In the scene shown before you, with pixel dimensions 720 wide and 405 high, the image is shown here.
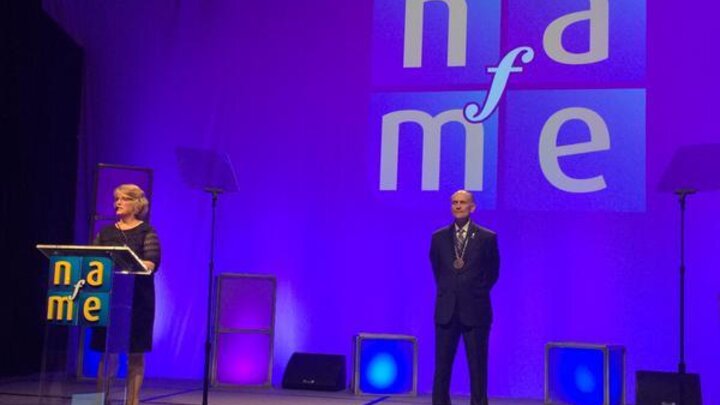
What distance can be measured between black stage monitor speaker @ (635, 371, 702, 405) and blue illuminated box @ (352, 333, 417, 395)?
1.68m

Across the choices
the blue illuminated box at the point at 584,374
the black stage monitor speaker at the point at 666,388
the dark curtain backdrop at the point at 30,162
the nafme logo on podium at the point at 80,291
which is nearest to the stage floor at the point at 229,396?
the blue illuminated box at the point at 584,374

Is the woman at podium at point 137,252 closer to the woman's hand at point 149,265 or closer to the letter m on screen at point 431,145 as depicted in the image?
the woman's hand at point 149,265

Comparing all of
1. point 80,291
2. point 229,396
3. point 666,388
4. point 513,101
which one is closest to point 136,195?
point 80,291

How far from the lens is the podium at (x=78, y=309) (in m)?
3.80

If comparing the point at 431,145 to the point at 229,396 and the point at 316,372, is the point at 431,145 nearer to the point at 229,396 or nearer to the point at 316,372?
the point at 316,372

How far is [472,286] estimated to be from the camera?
5.29 m

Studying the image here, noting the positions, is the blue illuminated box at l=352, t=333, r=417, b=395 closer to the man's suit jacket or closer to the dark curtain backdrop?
the man's suit jacket

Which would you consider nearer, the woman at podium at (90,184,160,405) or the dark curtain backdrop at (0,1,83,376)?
the woman at podium at (90,184,160,405)

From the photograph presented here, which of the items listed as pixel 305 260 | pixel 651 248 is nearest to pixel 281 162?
pixel 305 260

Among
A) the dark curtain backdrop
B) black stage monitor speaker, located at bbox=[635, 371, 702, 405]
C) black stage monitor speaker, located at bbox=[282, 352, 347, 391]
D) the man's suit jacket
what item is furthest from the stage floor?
the man's suit jacket

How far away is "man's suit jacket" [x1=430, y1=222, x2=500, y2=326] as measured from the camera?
17.3 feet

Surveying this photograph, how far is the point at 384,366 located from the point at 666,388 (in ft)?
6.70

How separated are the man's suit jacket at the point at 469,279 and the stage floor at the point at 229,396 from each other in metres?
1.14

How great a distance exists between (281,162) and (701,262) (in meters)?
3.38
